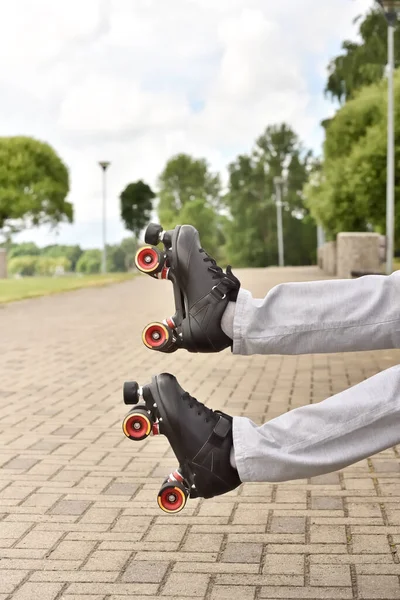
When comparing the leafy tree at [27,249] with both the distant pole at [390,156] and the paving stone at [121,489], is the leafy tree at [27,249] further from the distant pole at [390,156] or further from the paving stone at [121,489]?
the paving stone at [121,489]

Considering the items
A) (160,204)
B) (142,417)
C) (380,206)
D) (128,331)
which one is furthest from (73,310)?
(160,204)

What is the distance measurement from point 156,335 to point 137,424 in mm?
315

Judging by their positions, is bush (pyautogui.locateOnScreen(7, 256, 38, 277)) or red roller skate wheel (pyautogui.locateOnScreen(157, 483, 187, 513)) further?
bush (pyautogui.locateOnScreen(7, 256, 38, 277))

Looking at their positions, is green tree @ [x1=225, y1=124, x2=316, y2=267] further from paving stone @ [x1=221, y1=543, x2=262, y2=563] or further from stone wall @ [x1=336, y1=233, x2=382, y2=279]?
paving stone @ [x1=221, y1=543, x2=262, y2=563]

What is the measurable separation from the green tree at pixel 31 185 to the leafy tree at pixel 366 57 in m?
15.5

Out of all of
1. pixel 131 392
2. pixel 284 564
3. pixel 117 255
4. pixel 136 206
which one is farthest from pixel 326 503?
pixel 117 255

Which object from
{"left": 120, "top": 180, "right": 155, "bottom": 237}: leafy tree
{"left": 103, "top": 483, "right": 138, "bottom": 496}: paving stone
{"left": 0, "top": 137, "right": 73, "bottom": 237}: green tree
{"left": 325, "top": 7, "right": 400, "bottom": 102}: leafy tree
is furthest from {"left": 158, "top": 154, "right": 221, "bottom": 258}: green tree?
{"left": 103, "top": 483, "right": 138, "bottom": 496}: paving stone

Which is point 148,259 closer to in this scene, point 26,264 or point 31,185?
point 31,185

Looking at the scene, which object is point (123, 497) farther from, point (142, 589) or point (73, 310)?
point (73, 310)

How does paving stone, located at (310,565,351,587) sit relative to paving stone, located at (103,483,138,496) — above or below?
above

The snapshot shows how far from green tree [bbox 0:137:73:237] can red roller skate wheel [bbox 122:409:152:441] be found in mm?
48245

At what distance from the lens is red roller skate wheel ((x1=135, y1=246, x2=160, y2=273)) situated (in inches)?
125

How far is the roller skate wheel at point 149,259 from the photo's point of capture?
125 inches

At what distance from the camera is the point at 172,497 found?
3.14 metres
